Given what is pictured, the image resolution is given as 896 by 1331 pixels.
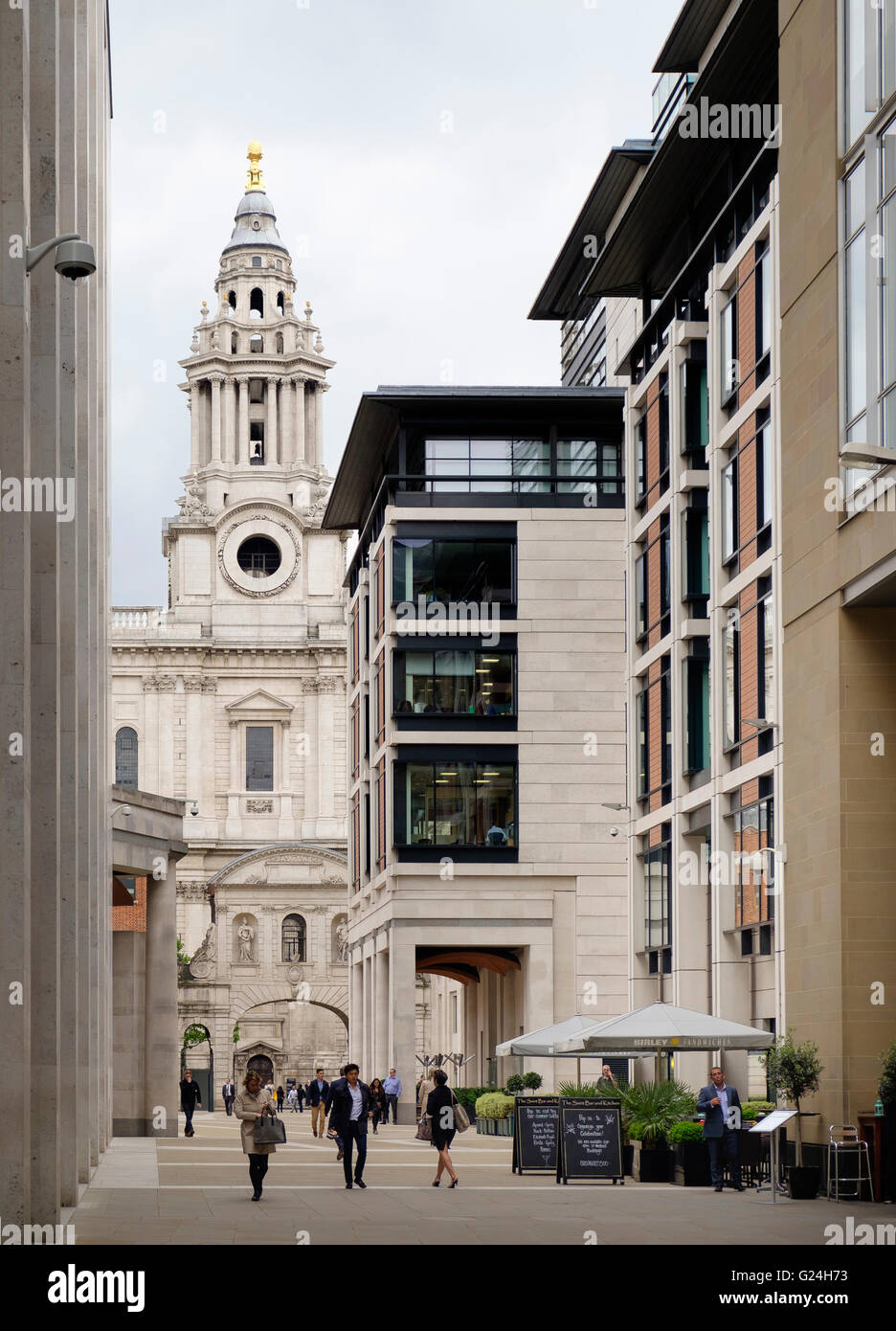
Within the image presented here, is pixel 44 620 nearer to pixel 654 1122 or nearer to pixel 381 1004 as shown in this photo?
pixel 654 1122

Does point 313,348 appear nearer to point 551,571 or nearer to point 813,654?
point 551,571

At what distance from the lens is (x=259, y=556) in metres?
115

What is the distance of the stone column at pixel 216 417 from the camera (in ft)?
382

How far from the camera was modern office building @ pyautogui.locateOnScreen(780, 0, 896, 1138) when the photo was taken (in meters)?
26.9

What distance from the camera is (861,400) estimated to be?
27.5 m

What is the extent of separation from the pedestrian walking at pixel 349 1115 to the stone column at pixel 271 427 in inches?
3549

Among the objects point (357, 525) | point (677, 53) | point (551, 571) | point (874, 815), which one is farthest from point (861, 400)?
point (357, 525)

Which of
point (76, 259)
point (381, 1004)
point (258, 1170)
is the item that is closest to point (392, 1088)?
point (381, 1004)

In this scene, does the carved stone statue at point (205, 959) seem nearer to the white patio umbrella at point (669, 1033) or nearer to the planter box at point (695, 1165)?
the white patio umbrella at point (669, 1033)

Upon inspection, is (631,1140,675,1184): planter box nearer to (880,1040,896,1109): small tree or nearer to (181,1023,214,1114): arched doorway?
(880,1040,896,1109): small tree

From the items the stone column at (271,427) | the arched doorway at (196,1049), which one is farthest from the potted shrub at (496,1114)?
the stone column at (271,427)

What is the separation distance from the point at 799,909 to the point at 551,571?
31.8m

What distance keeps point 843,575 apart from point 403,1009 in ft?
116

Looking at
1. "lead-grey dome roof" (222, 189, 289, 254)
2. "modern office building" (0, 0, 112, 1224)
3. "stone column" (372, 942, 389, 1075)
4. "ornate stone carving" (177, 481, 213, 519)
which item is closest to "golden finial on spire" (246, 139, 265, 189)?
"lead-grey dome roof" (222, 189, 289, 254)
